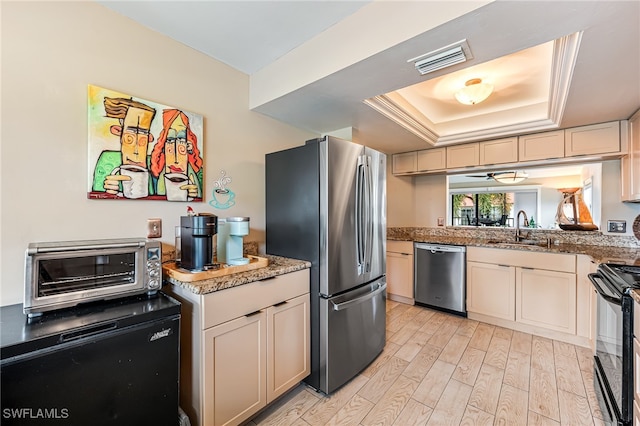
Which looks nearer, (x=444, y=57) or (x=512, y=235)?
(x=444, y=57)

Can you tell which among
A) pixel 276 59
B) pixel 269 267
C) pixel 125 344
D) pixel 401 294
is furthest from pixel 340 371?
pixel 276 59

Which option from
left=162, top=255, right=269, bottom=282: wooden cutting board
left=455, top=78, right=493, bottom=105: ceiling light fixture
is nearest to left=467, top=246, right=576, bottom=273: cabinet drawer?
left=455, top=78, right=493, bottom=105: ceiling light fixture

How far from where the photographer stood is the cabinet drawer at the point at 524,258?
2.59 m

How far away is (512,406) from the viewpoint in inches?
69.7

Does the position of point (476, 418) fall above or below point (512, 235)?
below

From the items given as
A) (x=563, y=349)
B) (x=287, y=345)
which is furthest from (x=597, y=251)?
(x=287, y=345)

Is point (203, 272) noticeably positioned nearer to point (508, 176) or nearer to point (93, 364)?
point (93, 364)

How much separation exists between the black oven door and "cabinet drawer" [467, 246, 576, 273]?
88 centimetres

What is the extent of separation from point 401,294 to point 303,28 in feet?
10.8

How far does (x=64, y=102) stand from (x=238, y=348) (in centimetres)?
166

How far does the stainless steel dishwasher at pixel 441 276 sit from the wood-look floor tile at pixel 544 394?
111 centimetres

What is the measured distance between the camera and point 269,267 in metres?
1.83

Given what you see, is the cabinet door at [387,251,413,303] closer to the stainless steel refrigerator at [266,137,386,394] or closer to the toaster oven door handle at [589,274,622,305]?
the stainless steel refrigerator at [266,137,386,394]

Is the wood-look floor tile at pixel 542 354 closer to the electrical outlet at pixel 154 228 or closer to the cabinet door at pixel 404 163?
the cabinet door at pixel 404 163
